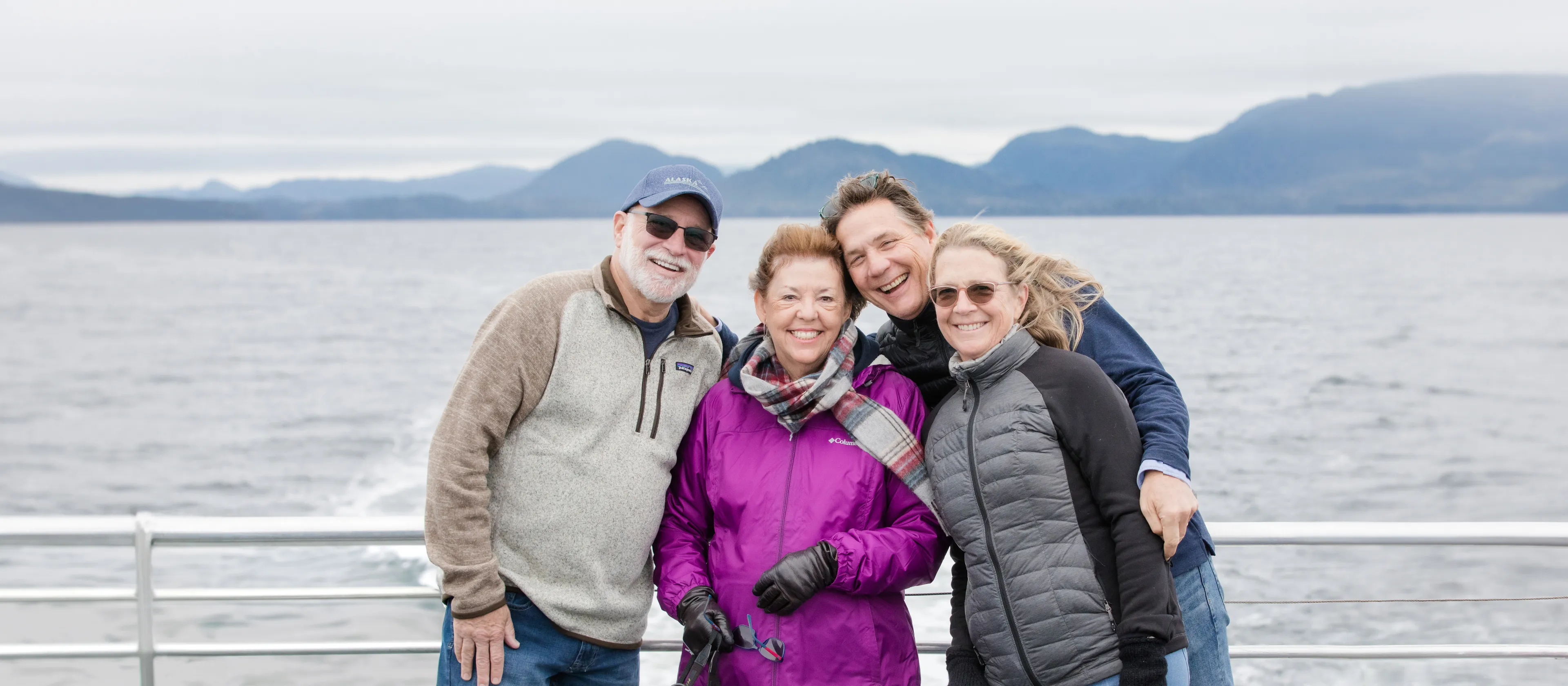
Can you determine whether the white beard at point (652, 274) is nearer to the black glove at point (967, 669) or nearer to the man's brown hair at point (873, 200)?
the man's brown hair at point (873, 200)

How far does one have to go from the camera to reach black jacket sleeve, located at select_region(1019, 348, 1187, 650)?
6.93 feet

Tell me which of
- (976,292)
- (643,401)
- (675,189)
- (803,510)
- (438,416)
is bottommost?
(438,416)

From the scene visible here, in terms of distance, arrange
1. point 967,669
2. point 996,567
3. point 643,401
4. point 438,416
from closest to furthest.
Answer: point 996,567 < point 967,669 < point 643,401 < point 438,416

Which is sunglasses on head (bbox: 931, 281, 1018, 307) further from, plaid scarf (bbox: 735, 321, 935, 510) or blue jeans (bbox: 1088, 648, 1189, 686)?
blue jeans (bbox: 1088, 648, 1189, 686)

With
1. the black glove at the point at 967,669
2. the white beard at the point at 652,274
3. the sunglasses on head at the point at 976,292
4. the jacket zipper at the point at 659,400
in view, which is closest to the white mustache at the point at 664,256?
the white beard at the point at 652,274

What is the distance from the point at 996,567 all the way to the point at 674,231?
1.13 m

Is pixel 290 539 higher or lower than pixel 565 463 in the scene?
lower

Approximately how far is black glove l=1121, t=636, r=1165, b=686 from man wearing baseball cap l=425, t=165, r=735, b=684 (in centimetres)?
113

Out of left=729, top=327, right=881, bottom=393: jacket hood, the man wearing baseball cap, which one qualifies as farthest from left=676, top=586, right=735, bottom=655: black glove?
left=729, top=327, right=881, bottom=393: jacket hood

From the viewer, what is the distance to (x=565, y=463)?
2.48 metres

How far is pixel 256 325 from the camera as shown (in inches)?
1344

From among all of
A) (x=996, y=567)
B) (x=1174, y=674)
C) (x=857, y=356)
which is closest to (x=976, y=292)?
(x=857, y=356)

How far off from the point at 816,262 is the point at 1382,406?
21064 millimetres

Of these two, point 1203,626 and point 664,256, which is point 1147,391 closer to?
point 1203,626
